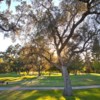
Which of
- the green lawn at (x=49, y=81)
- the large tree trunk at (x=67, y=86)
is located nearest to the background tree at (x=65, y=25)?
the large tree trunk at (x=67, y=86)

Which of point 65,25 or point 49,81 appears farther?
point 49,81

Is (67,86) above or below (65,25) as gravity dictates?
below

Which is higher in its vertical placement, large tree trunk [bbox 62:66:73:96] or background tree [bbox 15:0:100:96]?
background tree [bbox 15:0:100:96]

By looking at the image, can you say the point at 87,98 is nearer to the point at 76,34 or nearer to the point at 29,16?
the point at 76,34

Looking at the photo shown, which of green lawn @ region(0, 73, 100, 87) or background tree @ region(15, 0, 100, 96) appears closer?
background tree @ region(15, 0, 100, 96)

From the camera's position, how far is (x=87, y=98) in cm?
2352

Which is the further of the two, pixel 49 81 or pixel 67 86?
pixel 49 81

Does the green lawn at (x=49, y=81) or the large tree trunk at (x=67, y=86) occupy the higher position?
the green lawn at (x=49, y=81)

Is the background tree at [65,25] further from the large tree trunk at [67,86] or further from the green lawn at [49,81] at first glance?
the green lawn at [49,81]

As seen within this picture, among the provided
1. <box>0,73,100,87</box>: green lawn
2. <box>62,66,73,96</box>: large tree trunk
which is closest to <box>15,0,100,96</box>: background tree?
<box>62,66,73,96</box>: large tree trunk

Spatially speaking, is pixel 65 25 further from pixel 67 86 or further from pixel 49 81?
pixel 49 81

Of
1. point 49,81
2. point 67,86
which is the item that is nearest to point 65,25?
point 67,86

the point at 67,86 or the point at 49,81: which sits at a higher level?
the point at 49,81

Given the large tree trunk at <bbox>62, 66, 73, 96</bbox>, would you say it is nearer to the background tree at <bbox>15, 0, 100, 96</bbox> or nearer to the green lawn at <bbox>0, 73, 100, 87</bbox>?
the background tree at <bbox>15, 0, 100, 96</bbox>
